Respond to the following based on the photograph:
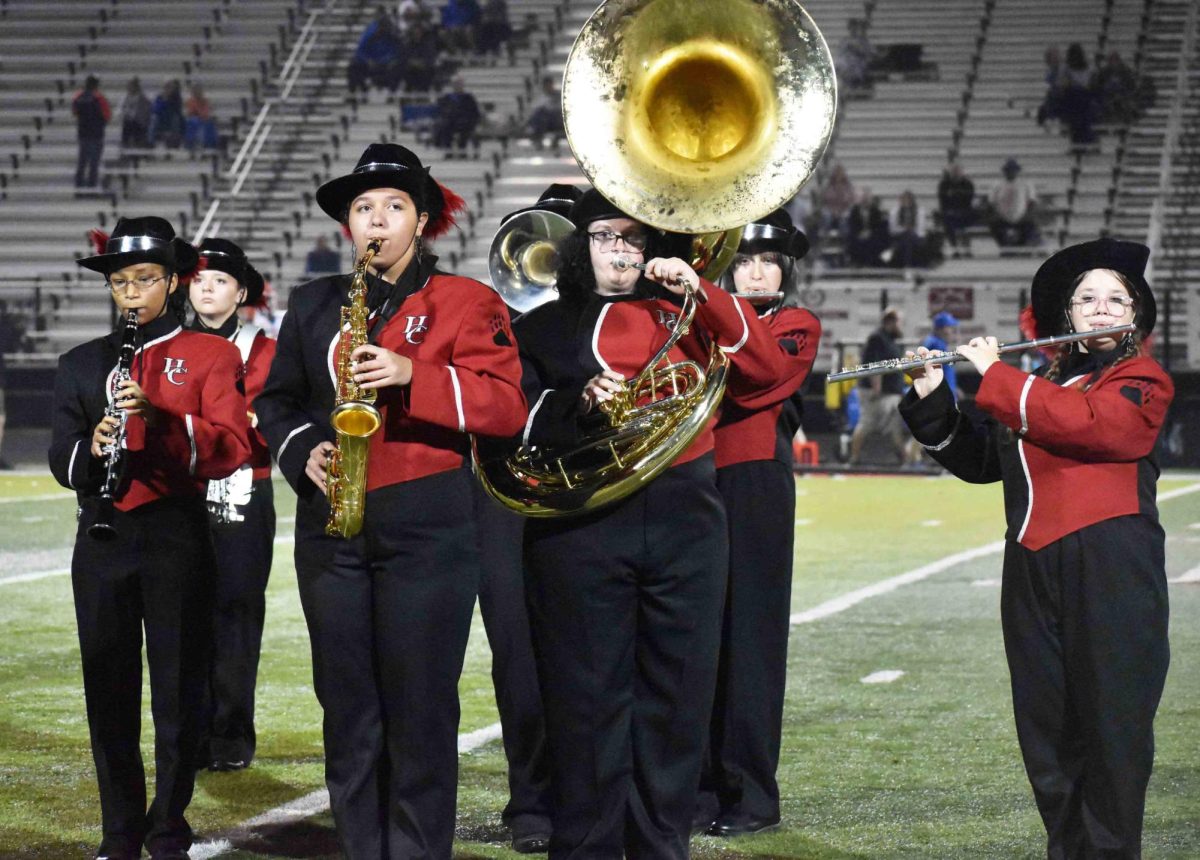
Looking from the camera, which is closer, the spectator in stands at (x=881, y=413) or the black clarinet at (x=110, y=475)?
the black clarinet at (x=110, y=475)

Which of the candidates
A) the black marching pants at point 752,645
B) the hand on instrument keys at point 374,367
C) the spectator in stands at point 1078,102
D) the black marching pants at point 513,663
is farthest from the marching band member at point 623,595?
the spectator in stands at point 1078,102

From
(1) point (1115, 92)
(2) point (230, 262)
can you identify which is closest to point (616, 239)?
(2) point (230, 262)

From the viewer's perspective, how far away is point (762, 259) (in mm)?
5148

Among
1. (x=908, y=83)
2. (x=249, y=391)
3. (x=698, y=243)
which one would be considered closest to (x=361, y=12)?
(x=908, y=83)

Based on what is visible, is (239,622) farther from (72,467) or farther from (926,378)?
(926,378)

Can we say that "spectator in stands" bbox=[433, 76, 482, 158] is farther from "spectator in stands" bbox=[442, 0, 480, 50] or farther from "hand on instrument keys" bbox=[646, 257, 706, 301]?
"hand on instrument keys" bbox=[646, 257, 706, 301]

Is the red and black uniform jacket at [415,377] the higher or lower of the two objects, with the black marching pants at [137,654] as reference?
higher

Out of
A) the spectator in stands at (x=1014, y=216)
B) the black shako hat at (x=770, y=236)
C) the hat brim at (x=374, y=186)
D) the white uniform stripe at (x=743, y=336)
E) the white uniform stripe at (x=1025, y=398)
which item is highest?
the spectator in stands at (x=1014, y=216)

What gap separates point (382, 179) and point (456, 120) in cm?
2083

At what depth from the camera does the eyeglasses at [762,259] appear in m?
5.14

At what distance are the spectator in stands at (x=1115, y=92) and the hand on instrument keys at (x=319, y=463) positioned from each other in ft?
70.6

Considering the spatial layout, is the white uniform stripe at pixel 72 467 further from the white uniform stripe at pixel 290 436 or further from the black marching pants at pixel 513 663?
the black marching pants at pixel 513 663

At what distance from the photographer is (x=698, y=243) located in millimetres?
4207

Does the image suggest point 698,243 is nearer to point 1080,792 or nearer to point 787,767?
point 1080,792
